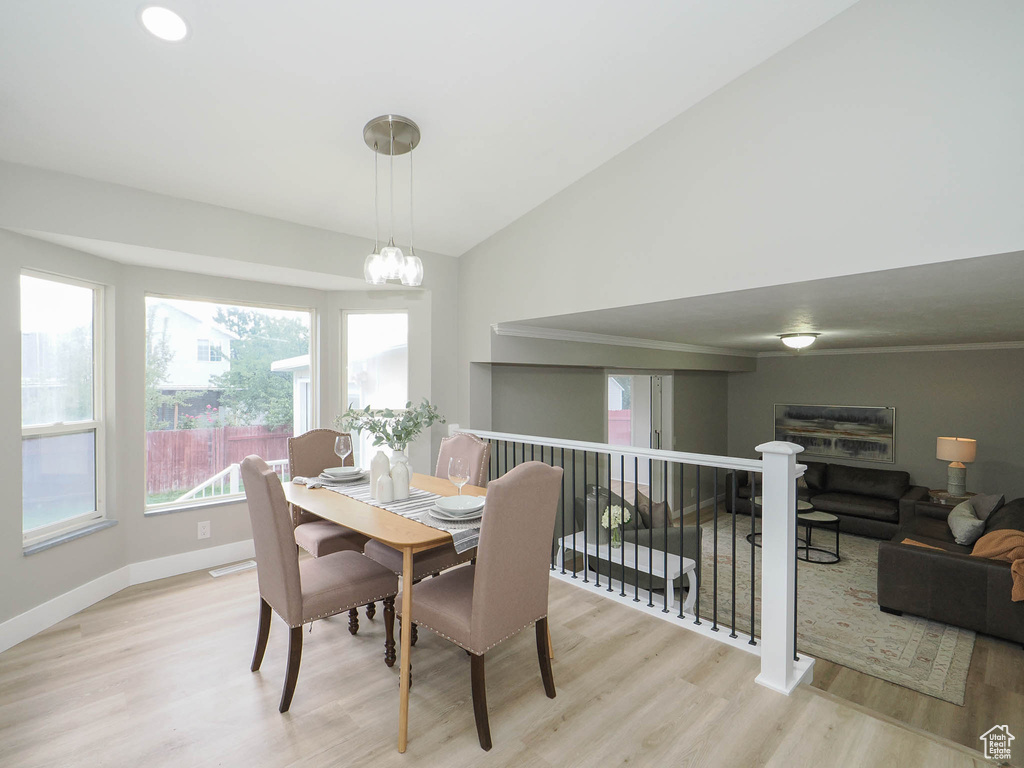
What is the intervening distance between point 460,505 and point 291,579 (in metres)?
0.71

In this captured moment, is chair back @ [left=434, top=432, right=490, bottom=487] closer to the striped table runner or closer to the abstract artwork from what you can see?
the striped table runner

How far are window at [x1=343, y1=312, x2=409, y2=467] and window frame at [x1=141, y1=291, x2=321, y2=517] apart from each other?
0.79 ft

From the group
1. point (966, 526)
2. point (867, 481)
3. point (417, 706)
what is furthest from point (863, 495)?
point (417, 706)

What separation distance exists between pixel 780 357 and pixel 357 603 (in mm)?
7109

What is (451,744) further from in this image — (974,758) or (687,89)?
(687,89)

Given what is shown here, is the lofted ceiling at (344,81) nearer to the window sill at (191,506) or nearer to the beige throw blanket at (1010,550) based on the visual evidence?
the window sill at (191,506)

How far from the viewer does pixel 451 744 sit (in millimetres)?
1782

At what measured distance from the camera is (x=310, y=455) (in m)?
3.14

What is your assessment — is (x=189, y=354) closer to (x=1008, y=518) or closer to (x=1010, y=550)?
(x=1010, y=550)

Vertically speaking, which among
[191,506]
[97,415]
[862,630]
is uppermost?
[97,415]

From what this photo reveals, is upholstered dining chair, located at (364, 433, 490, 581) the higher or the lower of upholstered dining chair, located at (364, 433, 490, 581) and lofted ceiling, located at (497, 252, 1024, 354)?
the lower

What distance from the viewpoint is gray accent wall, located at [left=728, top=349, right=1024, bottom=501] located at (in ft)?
17.8

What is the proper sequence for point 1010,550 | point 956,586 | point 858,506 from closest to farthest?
→ point 1010,550 → point 956,586 → point 858,506

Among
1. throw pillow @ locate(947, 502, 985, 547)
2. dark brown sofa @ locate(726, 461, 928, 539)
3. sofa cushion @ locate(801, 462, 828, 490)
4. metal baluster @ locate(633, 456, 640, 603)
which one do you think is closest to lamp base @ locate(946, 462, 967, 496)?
dark brown sofa @ locate(726, 461, 928, 539)
